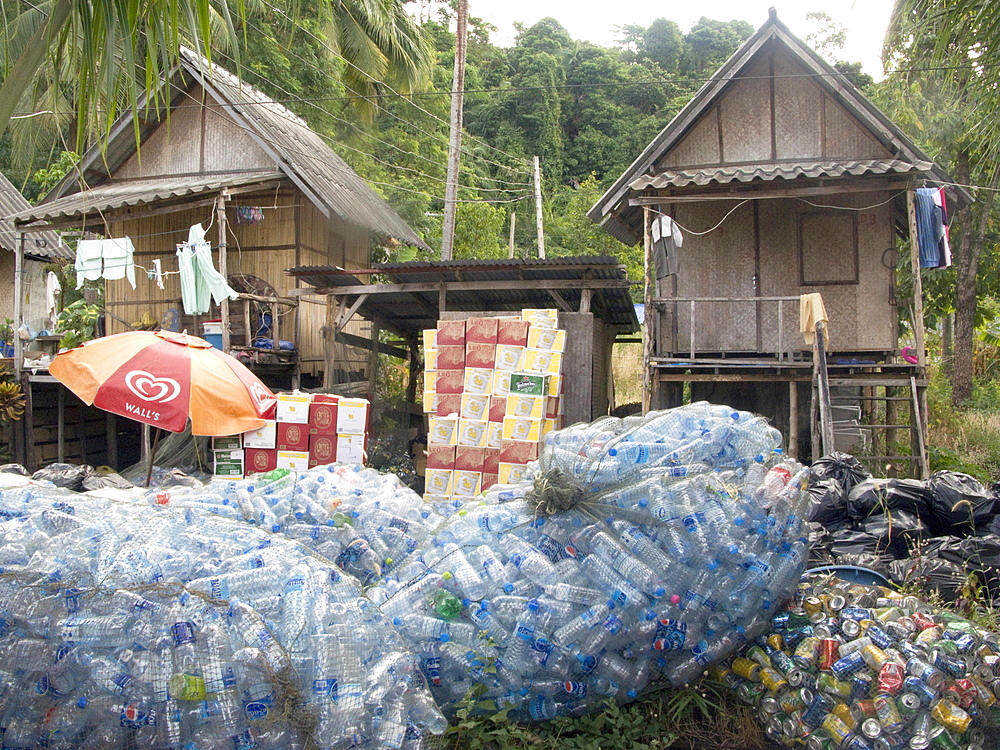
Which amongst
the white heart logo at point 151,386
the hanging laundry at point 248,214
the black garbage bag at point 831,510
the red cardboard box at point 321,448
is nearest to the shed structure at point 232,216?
the hanging laundry at point 248,214

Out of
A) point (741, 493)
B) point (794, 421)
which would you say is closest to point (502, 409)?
point (794, 421)

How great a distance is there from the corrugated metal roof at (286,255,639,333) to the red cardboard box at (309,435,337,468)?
2.61 m

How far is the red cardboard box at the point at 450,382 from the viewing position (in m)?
10.8

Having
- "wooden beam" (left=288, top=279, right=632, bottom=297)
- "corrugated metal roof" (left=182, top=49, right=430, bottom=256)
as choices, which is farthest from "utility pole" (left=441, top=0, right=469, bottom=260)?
"wooden beam" (left=288, top=279, right=632, bottom=297)

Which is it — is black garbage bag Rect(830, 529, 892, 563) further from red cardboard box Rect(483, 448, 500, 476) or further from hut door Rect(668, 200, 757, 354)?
hut door Rect(668, 200, 757, 354)

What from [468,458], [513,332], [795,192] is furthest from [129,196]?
[795,192]

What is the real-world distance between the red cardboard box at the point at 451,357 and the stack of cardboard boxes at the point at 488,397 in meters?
0.01

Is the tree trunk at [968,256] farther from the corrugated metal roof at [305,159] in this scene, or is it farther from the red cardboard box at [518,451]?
the corrugated metal roof at [305,159]

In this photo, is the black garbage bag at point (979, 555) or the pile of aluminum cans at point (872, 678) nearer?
the pile of aluminum cans at point (872, 678)

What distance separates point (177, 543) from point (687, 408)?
322 centimetres

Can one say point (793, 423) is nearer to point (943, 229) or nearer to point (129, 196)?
point (943, 229)

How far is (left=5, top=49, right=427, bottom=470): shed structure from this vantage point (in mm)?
13883

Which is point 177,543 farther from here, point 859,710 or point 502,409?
point 502,409

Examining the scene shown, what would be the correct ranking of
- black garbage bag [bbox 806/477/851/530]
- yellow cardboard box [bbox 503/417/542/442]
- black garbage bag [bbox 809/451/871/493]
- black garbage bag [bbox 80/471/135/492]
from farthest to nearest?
yellow cardboard box [bbox 503/417/542/442]
black garbage bag [bbox 80/471/135/492]
black garbage bag [bbox 809/451/871/493]
black garbage bag [bbox 806/477/851/530]
